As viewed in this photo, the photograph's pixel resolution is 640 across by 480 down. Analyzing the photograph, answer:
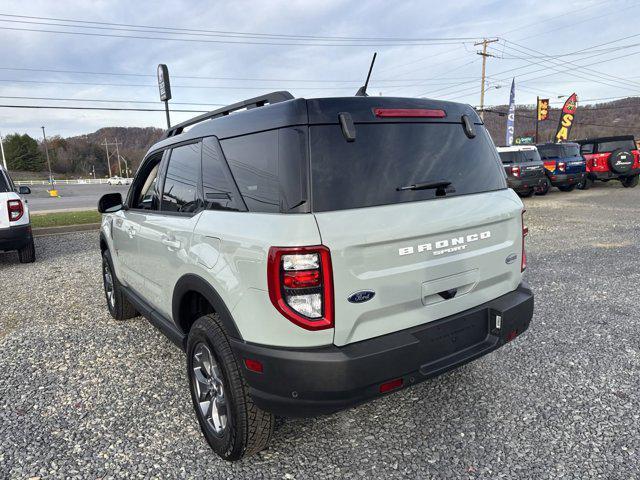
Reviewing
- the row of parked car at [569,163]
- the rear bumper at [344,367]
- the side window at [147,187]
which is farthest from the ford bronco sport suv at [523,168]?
the rear bumper at [344,367]

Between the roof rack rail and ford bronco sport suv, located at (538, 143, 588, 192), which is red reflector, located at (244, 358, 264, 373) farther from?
ford bronco sport suv, located at (538, 143, 588, 192)

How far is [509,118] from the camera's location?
3180 cm

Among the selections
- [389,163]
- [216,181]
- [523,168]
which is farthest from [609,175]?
[216,181]

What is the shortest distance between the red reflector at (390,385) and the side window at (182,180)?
1.49m

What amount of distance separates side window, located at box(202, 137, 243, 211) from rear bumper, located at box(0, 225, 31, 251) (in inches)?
244

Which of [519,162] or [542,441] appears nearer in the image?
[542,441]

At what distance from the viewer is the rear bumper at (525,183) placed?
15398 mm

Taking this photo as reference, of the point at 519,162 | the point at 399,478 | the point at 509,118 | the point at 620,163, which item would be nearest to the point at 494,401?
the point at 399,478

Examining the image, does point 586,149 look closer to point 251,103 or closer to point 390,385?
point 251,103

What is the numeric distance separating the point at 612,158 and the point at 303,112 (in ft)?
63.1

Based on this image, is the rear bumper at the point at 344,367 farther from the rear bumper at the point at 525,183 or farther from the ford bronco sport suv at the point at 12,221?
the rear bumper at the point at 525,183

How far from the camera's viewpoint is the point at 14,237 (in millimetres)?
7070

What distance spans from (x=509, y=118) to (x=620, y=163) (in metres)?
16.2

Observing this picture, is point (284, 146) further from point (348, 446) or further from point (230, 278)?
point (348, 446)
